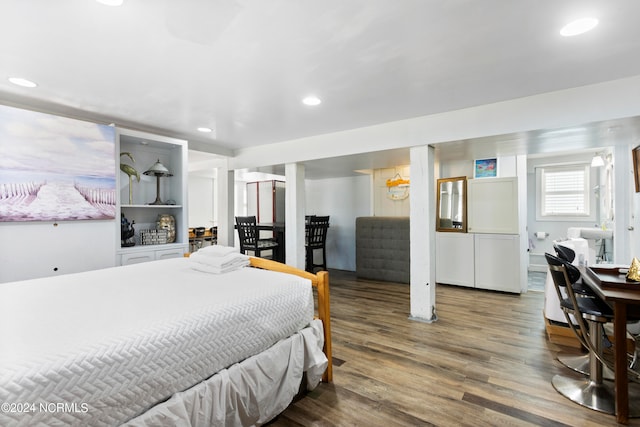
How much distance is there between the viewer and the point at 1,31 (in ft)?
5.61

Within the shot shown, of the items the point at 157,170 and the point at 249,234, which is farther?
the point at 249,234

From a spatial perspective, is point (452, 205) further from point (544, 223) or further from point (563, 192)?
point (563, 192)

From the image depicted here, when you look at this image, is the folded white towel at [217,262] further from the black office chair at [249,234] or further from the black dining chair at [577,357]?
the black office chair at [249,234]

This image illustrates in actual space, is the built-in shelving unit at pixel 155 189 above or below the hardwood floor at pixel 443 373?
above

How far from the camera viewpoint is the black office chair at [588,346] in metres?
1.95

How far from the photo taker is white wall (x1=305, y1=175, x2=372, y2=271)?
6328mm

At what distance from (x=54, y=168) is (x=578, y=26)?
4008 millimetres

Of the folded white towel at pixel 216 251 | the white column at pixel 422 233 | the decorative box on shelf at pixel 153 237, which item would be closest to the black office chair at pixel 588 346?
the white column at pixel 422 233

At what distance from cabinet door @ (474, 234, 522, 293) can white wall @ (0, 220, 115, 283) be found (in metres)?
4.84

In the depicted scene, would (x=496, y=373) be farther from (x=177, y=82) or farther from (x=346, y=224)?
(x=346, y=224)

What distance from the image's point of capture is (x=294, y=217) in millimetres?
4449

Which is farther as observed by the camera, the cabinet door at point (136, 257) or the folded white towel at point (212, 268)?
the cabinet door at point (136, 257)

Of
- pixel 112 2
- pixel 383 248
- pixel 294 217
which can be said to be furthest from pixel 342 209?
pixel 112 2

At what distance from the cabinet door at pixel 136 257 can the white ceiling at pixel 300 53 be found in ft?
4.91
